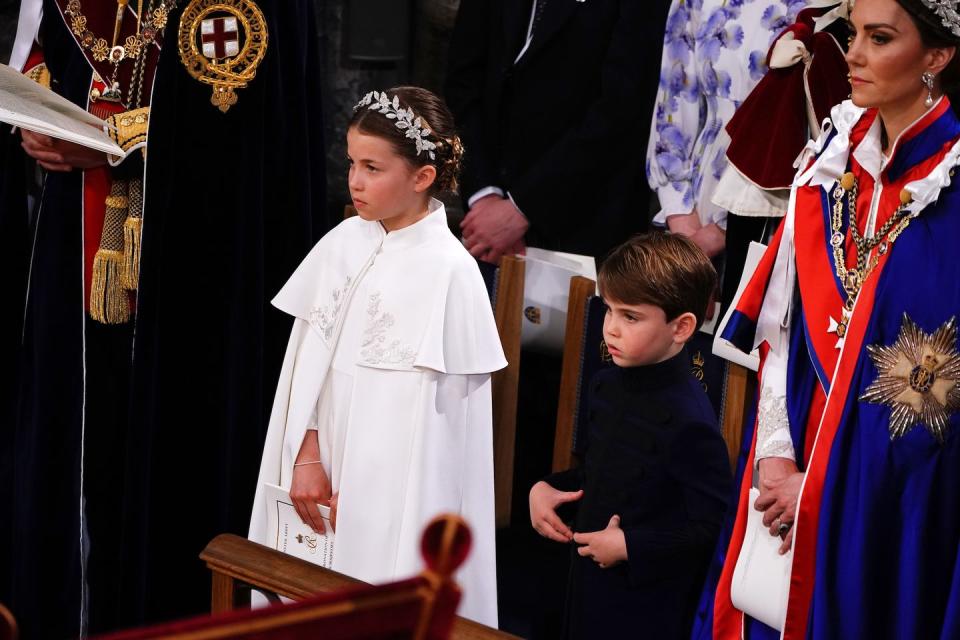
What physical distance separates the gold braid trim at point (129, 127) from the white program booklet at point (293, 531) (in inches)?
35.4

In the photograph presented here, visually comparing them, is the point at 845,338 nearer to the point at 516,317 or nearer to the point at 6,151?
the point at 516,317

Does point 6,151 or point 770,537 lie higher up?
point 6,151

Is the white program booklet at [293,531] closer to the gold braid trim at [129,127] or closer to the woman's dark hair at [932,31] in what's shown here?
the gold braid trim at [129,127]

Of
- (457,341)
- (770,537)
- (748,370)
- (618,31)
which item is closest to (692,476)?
(770,537)

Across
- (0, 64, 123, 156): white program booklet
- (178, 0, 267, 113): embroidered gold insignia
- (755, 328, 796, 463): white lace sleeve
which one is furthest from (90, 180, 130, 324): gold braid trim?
(755, 328, 796, 463): white lace sleeve

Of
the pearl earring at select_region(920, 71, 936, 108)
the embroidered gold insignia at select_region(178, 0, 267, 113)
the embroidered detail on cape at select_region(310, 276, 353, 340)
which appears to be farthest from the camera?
the embroidered gold insignia at select_region(178, 0, 267, 113)

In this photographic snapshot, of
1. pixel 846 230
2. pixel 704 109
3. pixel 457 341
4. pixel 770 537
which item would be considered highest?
pixel 704 109

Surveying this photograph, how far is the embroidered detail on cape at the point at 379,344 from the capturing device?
2545mm

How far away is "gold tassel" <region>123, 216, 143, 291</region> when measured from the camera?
3064 mm

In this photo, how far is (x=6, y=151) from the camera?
317 cm

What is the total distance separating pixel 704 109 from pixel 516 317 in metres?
0.78

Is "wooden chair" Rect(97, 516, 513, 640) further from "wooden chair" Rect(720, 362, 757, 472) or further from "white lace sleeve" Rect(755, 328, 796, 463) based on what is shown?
"wooden chair" Rect(720, 362, 757, 472)

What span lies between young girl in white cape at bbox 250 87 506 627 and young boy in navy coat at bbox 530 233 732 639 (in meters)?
0.29

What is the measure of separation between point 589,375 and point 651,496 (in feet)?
3.96
